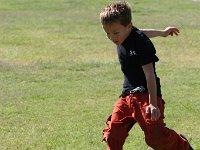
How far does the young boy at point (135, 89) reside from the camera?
16.4 ft

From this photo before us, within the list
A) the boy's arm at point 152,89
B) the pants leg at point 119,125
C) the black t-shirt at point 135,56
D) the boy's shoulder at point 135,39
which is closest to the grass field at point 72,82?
the pants leg at point 119,125

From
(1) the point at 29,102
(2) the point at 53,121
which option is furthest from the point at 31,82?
(2) the point at 53,121

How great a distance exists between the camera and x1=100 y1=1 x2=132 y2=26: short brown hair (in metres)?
4.94

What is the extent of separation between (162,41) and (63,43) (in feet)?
9.25

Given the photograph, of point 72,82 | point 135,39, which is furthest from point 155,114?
point 72,82

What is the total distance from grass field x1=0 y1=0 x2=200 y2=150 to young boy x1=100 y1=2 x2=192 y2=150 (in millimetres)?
1133

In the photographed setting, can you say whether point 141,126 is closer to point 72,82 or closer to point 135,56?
point 135,56

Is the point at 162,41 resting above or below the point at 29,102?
below

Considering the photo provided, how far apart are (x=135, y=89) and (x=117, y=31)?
559 mm

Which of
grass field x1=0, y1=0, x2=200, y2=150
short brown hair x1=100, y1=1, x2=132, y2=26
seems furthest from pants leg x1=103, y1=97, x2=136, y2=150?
grass field x1=0, y1=0, x2=200, y2=150

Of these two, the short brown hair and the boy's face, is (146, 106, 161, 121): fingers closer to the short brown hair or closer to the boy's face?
the boy's face

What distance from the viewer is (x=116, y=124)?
527cm

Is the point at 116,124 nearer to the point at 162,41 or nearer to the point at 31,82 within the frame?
the point at 31,82

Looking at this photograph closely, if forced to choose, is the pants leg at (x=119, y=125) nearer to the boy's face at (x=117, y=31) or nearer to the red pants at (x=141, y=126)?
the red pants at (x=141, y=126)
